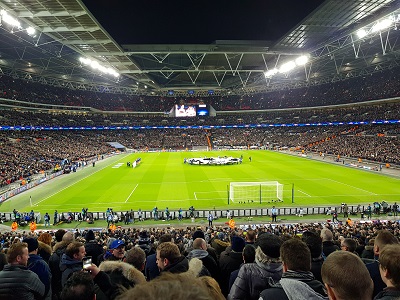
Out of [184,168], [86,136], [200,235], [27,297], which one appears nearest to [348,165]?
[184,168]

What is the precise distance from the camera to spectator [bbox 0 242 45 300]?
3850 mm

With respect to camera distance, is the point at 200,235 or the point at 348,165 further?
the point at 348,165

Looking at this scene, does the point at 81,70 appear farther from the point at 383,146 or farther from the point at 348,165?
the point at 383,146

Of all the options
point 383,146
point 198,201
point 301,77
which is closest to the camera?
point 198,201

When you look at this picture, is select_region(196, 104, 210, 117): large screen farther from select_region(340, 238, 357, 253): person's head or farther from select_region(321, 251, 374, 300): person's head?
select_region(321, 251, 374, 300): person's head

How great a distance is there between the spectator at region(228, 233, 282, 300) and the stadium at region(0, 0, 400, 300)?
2 centimetres

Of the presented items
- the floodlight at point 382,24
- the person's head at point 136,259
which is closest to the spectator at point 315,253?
the person's head at point 136,259

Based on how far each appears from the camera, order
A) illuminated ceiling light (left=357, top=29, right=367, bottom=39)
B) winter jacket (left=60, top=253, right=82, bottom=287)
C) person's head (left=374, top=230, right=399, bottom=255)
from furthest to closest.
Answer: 1. illuminated ceiling light (left=357, top=29, right=367, bottom=39)
2. person's head (left=374, top=230, right=399, bottom=255)
3. winter jacket (left=60, top=253, right=82, bottom=287)

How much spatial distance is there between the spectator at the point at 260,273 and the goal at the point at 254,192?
25000mm

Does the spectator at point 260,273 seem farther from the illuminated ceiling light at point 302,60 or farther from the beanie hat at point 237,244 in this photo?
the illuminated ceiling light at point 302,60

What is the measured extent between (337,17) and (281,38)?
9148mm

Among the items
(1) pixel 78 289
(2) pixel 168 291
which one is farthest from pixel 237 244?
(2) pixel 168 291

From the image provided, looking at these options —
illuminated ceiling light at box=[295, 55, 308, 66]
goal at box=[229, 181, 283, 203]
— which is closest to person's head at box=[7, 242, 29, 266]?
Answer: goal at box=[229, 181, 283, 203]

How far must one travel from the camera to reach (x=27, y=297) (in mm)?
3924
